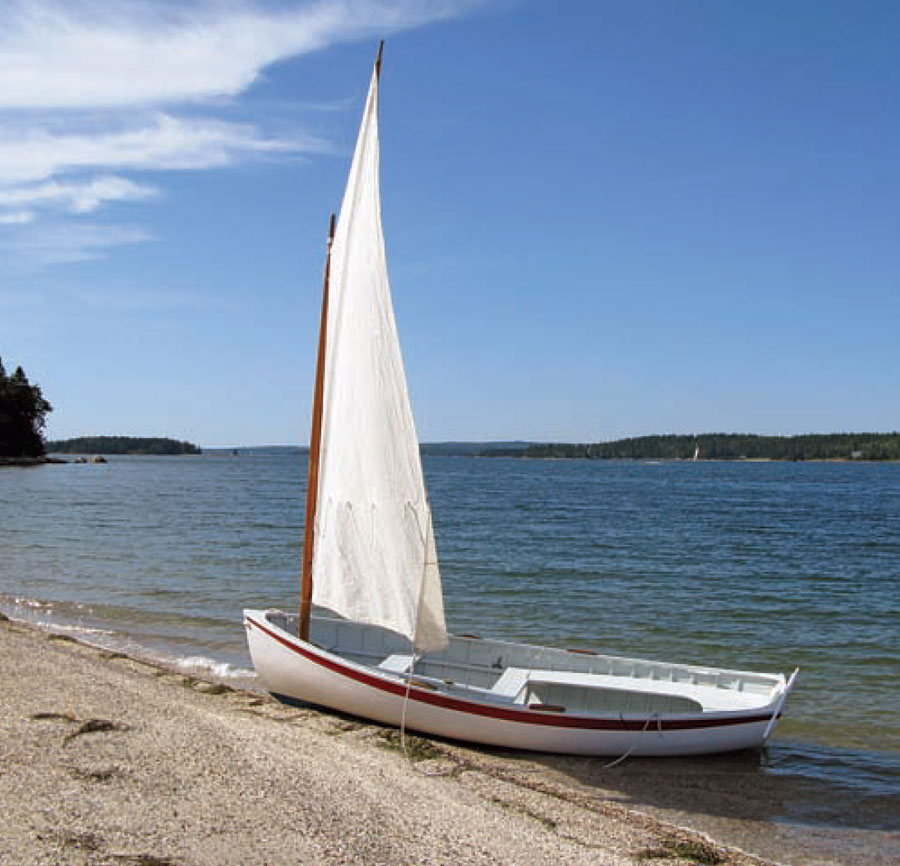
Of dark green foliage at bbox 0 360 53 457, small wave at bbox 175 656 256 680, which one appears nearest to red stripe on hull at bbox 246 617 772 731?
small wave at bbox 175 656 256 680

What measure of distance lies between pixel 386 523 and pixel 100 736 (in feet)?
15.9

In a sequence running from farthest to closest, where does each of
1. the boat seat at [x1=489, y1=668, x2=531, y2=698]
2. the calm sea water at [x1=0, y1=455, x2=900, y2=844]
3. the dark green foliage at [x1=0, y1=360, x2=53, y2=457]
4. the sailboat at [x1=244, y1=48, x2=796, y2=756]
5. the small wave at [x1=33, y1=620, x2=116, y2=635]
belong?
the dark green foliage at [x1=0, y1=360, x2=53, y2=457]
the small wave at [x1=33, y1=620, x2=116, y2=635]
the calm sea water at [x1=0, y1=455, x2=900, y2=844]
the boat seat at [x1=489, y1=668, x2=531, y2=698]
the sailboat at [x1=244, y1=48, x2=796, y2=756]

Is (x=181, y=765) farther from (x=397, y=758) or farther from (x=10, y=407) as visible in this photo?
(x=10, y=407)

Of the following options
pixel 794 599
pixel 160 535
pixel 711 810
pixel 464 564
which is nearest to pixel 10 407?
pixel 160 535

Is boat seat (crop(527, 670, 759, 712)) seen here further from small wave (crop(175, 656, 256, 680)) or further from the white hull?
small wave (crop(175, 656, 256, 680))

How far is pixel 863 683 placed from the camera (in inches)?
693

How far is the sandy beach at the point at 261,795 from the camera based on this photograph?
7.81 meters

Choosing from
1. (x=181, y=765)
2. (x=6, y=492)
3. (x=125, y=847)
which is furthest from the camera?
(x=6, y=492)

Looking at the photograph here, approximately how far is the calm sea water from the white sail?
17.6ft

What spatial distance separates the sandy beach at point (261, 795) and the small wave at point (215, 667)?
2.77 meters

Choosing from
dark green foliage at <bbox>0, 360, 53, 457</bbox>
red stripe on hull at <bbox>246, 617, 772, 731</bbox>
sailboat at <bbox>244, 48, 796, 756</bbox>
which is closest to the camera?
red stripe on hull at <bbox>246, 617, 772, 731</bbox>

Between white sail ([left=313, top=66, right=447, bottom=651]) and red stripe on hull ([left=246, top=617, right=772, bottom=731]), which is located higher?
white sail ([left=313, top=66, right=447, bottom=651])

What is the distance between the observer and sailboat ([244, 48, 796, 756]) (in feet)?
41.3

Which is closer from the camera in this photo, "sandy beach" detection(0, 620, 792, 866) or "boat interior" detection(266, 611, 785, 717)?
"sandy beach" detection(0, 620, 792, 866)
